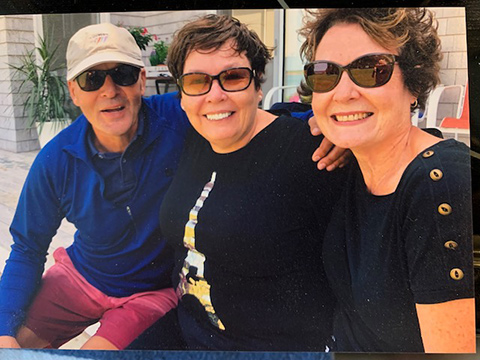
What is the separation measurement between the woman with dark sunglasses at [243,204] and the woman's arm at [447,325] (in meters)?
0.45

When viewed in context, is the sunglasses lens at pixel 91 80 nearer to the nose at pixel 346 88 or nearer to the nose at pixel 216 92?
the nose at pixel 216 92

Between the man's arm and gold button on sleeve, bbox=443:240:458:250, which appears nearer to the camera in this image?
gold button on sleeve, bbox=443:240:458:250

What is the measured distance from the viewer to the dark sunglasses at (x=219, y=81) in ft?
6.57

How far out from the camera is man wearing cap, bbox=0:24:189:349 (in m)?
2.09

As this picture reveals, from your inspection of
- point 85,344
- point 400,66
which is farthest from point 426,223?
point 85,344

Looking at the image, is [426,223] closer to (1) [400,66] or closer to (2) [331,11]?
(1) [400,66]

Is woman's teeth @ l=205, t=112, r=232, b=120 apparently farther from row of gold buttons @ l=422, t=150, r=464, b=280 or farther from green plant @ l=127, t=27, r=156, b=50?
row of gold buttons @ l=422, t=150, r=464, b=280

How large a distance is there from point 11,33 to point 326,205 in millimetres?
1786

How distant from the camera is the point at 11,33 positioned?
2.15m

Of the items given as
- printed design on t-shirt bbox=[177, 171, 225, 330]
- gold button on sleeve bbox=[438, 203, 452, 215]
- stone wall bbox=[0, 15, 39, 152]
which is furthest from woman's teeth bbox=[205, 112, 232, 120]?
gold button on sleeve bbox=[438, 203, 452, 215]

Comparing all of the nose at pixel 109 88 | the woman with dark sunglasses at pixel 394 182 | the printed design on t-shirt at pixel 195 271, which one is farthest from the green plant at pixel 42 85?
the woman with dark sunglasses at pixel 394 182

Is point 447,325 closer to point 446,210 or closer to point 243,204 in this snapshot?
point 446,210

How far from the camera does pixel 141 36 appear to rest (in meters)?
2.10

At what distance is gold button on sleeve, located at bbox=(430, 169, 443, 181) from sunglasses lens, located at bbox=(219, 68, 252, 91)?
0.95 metres
